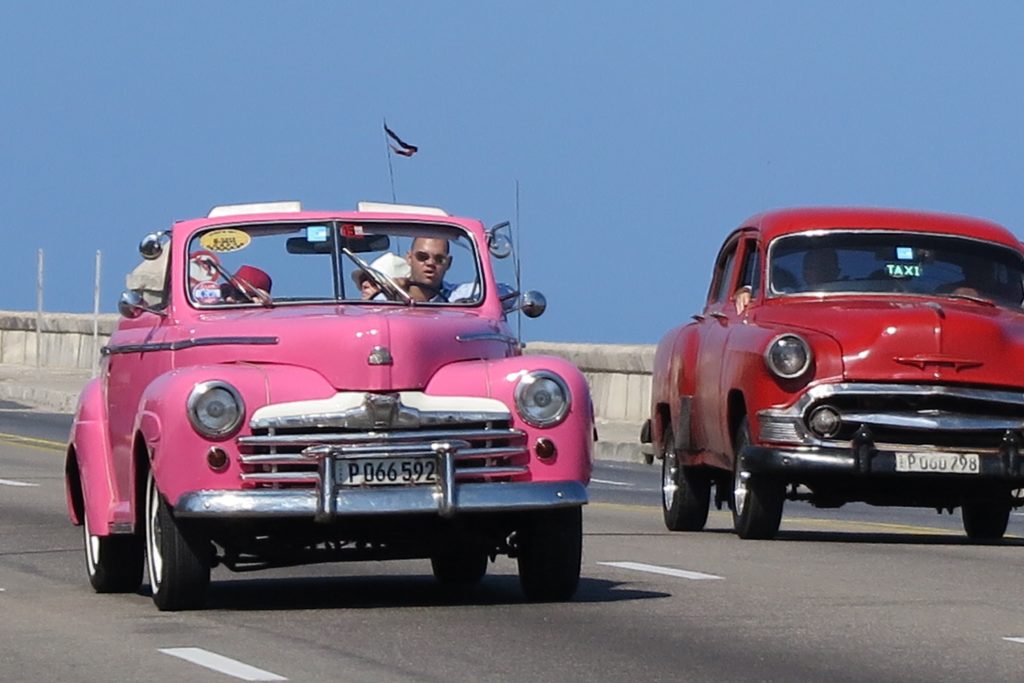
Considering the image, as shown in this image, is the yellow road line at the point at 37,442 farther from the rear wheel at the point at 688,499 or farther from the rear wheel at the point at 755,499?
the rear wheel at the point at 755,499

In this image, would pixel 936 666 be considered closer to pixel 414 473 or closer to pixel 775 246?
pixel 414 473

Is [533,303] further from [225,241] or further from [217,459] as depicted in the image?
[217,459]

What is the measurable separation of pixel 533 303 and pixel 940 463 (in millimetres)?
3765

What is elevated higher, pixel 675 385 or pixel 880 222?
pixel 880 222

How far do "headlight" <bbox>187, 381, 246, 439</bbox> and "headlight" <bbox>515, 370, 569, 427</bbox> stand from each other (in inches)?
45.4

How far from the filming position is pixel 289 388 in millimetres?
11445

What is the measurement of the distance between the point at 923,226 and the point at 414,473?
21.0ft

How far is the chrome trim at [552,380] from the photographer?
11617 mm

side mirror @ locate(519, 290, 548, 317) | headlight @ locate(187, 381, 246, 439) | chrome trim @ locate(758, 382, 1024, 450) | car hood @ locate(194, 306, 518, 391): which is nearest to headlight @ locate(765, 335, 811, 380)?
chrome trim @ locate(758, 382, 1024, 450)

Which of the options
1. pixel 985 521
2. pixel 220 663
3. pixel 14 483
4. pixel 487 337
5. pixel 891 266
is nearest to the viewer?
pixel 220 663

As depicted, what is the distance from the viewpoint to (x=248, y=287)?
12.8m

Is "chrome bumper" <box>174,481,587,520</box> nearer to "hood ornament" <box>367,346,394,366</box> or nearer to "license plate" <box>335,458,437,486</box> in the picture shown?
"license plate" <box>335,458,437,486</box>

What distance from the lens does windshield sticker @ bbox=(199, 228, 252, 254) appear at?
12.9m

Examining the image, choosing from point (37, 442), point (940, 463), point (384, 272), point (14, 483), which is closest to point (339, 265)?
point (384, 272)
